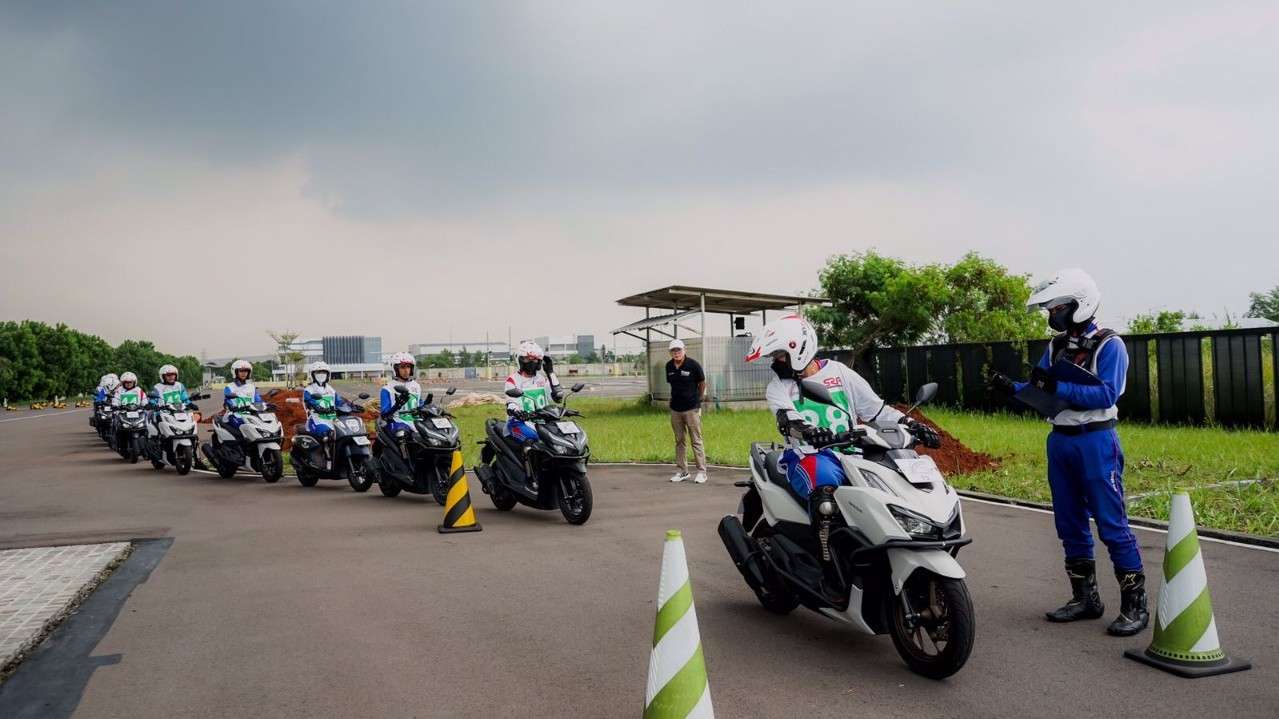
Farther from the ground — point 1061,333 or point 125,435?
point 1061,333

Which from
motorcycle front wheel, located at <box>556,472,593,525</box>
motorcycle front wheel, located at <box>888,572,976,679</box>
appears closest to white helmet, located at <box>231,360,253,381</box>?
motorcycle front wheel, located at <box>556,472,593,525</box>

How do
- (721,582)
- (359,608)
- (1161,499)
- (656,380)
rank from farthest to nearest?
(656,380), (1161,499), (721,582), (359,608)

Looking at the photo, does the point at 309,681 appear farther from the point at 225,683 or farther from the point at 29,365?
the point at 29,365

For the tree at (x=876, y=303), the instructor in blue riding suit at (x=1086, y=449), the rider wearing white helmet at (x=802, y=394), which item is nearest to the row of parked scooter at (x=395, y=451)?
the rider wearing white helmet at (x=802, y=394)

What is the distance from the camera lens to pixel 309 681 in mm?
4789

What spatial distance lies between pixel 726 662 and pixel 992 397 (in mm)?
19172

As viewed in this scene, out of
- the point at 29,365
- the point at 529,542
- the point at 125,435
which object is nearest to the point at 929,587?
the point at 529,542

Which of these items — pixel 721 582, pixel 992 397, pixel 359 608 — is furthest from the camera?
pixel 992 397

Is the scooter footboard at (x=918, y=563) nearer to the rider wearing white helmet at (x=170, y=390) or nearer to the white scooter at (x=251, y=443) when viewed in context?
the white scooter at (x=251, y=443)

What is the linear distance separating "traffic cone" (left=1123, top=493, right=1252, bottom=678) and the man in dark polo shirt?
322 inches

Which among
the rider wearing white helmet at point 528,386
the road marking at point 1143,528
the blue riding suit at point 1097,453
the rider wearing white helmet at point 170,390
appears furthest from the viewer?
the rider wearing white helmet at point 170,390

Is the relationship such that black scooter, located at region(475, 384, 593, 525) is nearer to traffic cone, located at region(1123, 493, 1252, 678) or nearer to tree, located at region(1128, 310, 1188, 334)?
traffic cone, located at region(1123, 493, 1252, 678)

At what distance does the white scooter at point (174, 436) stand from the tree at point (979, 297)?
22.2 metres

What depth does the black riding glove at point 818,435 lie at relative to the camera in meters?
4.99
